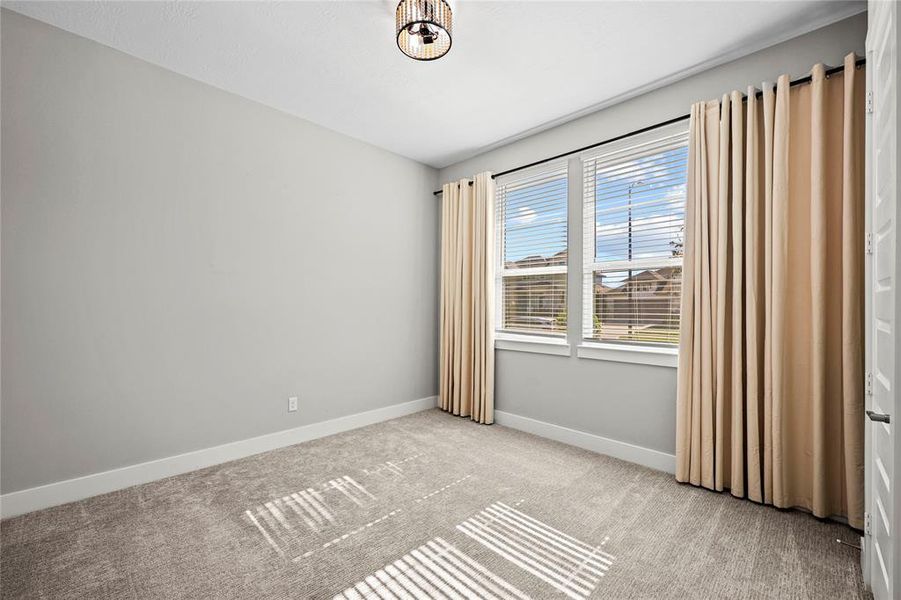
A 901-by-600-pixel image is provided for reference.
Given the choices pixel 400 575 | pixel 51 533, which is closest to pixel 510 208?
pixel 400 575

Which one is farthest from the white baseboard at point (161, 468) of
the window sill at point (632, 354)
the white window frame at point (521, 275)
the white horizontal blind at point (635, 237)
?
the white horizontal blind at point (635, 237)

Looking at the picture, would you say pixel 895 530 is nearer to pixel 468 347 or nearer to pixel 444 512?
pixel 444 512

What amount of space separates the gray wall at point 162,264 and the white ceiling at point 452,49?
309 mm

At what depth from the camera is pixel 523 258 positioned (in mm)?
3799

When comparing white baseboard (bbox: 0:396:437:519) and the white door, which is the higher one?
the white door

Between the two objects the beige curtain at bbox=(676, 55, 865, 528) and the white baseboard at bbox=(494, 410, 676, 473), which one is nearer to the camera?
the beige curtain at bbox=(676, 55, 865, 528)

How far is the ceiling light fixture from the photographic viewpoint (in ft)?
6.31

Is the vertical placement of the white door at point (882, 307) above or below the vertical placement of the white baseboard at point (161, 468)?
above

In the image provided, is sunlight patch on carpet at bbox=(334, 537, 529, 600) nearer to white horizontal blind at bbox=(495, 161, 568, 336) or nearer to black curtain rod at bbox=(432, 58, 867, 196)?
white horizontal blind at bbox=(495, 161, 568, 336)

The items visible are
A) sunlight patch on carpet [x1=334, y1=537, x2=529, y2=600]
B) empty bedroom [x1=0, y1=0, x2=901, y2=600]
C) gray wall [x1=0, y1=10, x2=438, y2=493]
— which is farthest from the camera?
gray wall [x1=0, y1=10, x2=438, y2=493]

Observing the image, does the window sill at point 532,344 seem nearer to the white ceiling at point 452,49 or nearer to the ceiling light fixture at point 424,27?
the white ceiling at point 452,49

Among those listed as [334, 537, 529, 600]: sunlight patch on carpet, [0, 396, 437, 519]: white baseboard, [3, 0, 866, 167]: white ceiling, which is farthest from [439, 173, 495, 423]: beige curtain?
[334, 537, 529, 600]: sunlight patch on carpet

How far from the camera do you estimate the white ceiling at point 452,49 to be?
2096 millimetres

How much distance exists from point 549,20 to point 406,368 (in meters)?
3.19
